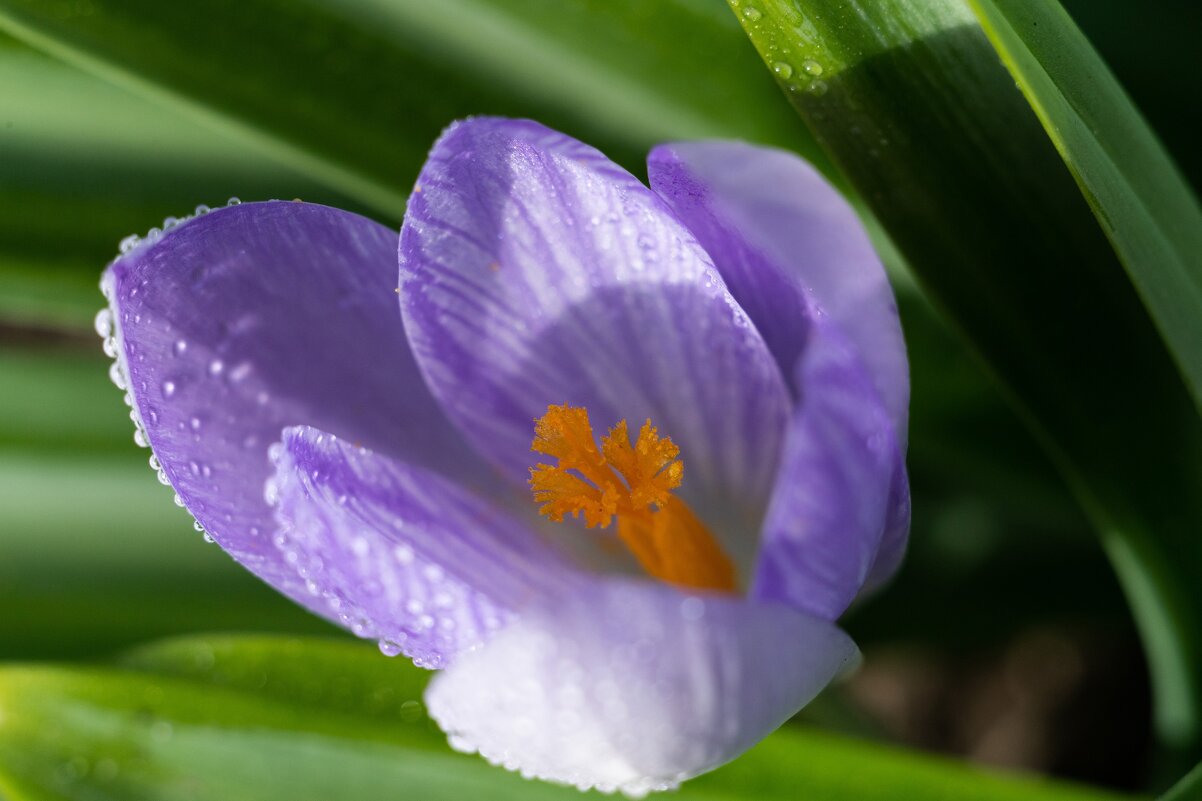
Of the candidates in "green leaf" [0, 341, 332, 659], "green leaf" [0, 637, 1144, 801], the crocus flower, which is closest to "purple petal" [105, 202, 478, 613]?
the crocus flower

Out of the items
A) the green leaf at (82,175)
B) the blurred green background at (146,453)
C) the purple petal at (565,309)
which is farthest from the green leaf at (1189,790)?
the green leaf at (82,175)

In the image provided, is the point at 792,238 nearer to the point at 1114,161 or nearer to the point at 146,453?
the point at 1114,161

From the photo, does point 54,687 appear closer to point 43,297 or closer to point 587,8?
point 43,297

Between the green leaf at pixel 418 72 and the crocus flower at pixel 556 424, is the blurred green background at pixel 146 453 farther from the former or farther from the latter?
the crocus flower at pixel 556 424

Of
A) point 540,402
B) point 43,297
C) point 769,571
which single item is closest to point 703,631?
point 769,571

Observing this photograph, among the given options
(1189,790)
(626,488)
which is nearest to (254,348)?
(626,488)

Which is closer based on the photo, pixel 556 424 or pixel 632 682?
pixel 632 682
